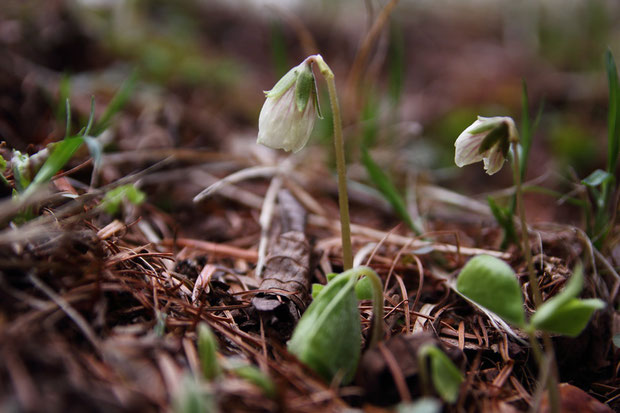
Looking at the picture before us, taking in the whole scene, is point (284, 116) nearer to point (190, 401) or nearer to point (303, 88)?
point (303, 88)

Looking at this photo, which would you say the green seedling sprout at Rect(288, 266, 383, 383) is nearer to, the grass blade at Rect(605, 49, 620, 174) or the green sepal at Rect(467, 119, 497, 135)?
the green sepal at Rect(467, 119, 497, 135)

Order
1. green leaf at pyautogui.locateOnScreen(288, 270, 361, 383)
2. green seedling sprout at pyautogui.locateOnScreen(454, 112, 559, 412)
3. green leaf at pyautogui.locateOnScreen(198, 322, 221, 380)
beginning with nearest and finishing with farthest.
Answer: green leaf at pyautogui.locateOnScreen(198, 322, 221, 380) < green leaf at pyautogui.locateOnScreen(288, 270, 361, 383) < green seedling sprout at pyautogui.locateOnScreen(454, 112, 559, 412)

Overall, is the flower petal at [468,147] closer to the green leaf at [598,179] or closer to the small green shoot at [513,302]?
the small green shoot at [513,302]

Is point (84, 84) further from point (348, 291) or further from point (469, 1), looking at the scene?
point (469, 1)

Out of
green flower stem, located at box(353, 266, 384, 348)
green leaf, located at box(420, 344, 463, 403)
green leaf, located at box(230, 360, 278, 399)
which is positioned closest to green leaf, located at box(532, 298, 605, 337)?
green leaf, located at box(420, 344, 463, 403)

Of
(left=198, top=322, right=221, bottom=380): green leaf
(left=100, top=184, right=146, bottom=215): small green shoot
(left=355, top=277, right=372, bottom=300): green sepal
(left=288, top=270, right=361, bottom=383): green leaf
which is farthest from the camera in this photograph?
(left=100, top=184, right=146, bottom=215): small green shoot

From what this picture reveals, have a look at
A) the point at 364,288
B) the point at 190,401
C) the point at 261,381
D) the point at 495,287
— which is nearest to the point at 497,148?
the point at 495,287

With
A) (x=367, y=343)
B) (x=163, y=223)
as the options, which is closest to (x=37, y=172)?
(x=163, y=223)
